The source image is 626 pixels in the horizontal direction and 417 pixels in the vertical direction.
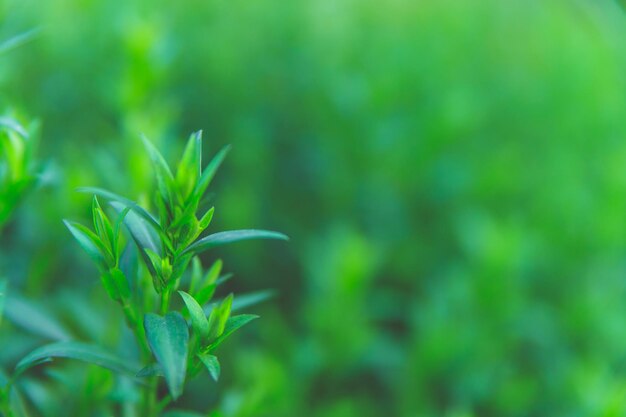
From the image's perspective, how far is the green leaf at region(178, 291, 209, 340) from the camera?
1.53 ft

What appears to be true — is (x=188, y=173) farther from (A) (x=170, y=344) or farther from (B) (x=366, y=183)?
(B) (x=366, y=183)

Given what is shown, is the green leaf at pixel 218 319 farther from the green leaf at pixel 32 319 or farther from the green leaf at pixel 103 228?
the green leaf at pixel 32 319

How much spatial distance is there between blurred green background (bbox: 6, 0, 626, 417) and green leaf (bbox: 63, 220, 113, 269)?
227 mm

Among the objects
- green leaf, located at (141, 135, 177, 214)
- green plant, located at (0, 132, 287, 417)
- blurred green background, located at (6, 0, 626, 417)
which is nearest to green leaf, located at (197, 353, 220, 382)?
green plant, located at (0, 132, 287, 417)

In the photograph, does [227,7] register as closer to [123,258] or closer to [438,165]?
[438,165]

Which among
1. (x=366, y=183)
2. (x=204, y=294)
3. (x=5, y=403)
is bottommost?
(x=5, y=403)

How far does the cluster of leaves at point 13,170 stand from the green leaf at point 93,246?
109 mm

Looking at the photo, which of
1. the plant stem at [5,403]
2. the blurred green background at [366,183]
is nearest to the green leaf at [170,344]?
the plant stem at [5,403]

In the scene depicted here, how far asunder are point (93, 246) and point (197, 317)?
89 millimetres

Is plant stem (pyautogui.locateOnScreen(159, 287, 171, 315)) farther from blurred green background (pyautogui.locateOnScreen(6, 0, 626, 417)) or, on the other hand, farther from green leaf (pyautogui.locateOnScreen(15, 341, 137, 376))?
blurred green background (pyautogui.locateOnScreen(6, 0, 626, 417))

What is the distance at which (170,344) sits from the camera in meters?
0.46

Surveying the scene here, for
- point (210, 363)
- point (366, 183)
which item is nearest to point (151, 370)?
point (210, 363)

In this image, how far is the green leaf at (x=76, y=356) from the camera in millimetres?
495

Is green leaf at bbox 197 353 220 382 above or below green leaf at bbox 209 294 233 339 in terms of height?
below
